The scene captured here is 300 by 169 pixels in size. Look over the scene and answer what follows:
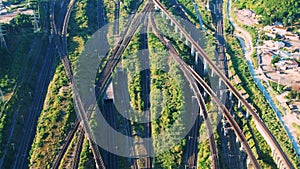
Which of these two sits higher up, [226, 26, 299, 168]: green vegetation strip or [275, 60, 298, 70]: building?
[275, 60, 298, 70]: building

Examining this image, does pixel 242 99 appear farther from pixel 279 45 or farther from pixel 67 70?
pixel 67 70

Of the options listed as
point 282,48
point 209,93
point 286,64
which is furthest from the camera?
point 282,48

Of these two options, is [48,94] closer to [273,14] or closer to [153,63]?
[153,63]

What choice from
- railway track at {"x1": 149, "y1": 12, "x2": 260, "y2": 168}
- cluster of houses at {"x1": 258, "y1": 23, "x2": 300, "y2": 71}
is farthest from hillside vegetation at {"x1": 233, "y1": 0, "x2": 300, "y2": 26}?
railway track at {"x1": 149, "y1": 12, "x2": 260, "y2": 168}

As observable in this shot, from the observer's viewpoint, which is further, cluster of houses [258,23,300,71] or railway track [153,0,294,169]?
cluster of houses [258,23,300,71]

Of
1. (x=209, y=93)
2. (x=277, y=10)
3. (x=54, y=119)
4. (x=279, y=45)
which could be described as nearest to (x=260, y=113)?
(x=209, y=93)

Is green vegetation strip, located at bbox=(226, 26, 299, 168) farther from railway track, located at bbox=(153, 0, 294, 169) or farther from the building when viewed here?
the building

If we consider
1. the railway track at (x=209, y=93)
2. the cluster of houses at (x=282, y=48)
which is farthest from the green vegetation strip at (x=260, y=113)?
the cluster of houses at (x=282, y=48)

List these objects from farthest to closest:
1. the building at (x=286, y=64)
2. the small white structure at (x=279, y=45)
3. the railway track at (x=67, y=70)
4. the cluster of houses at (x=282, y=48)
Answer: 1. the small white structure at (x=279, y=45)
2. the cluster of houses at (x=282, y=48)
3. the building at (x=286, y=64)
4. the railway track at (x=67, y=70)

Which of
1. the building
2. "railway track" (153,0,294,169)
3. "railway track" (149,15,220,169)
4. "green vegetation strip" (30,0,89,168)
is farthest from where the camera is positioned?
the building

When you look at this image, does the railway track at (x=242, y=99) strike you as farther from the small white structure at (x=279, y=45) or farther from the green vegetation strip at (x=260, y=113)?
the small white structure at (x=279, y=45)

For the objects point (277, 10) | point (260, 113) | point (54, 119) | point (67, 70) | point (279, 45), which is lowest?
point (260, 113)
